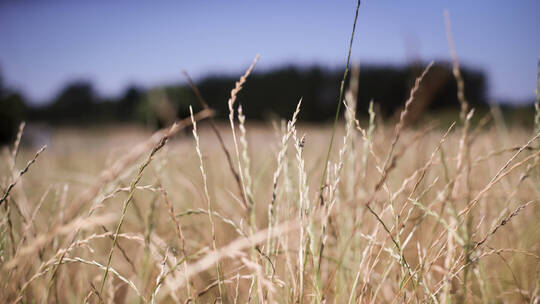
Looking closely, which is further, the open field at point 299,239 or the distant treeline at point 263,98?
the distant treeline at point 263,98

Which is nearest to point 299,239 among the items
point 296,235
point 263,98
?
point 296,235

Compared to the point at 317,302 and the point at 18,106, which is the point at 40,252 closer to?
the point at 317,302

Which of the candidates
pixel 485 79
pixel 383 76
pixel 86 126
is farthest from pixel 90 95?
pixel 485 79

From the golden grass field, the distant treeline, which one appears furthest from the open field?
the distant treeline

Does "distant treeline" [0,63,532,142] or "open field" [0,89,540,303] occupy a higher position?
"open field" [0,89,540,303]

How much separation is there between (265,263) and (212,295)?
371 mm

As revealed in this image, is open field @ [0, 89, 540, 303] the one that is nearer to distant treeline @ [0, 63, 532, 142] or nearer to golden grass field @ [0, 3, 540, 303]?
golden grass field @ [0, 3, 540, 303]

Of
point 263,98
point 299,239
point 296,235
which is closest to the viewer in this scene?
point 299,239

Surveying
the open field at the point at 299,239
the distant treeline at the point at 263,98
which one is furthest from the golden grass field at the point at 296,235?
the distant treeline at the point at 263,98

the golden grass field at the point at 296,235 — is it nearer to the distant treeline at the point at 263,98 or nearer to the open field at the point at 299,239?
the open field at the point at 299,239

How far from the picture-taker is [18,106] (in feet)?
49.0

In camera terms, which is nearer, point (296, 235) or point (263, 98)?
point (296, 235)

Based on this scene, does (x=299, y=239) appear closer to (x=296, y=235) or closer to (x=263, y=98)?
(x=296, y=235)

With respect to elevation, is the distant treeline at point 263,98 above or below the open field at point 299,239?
below
